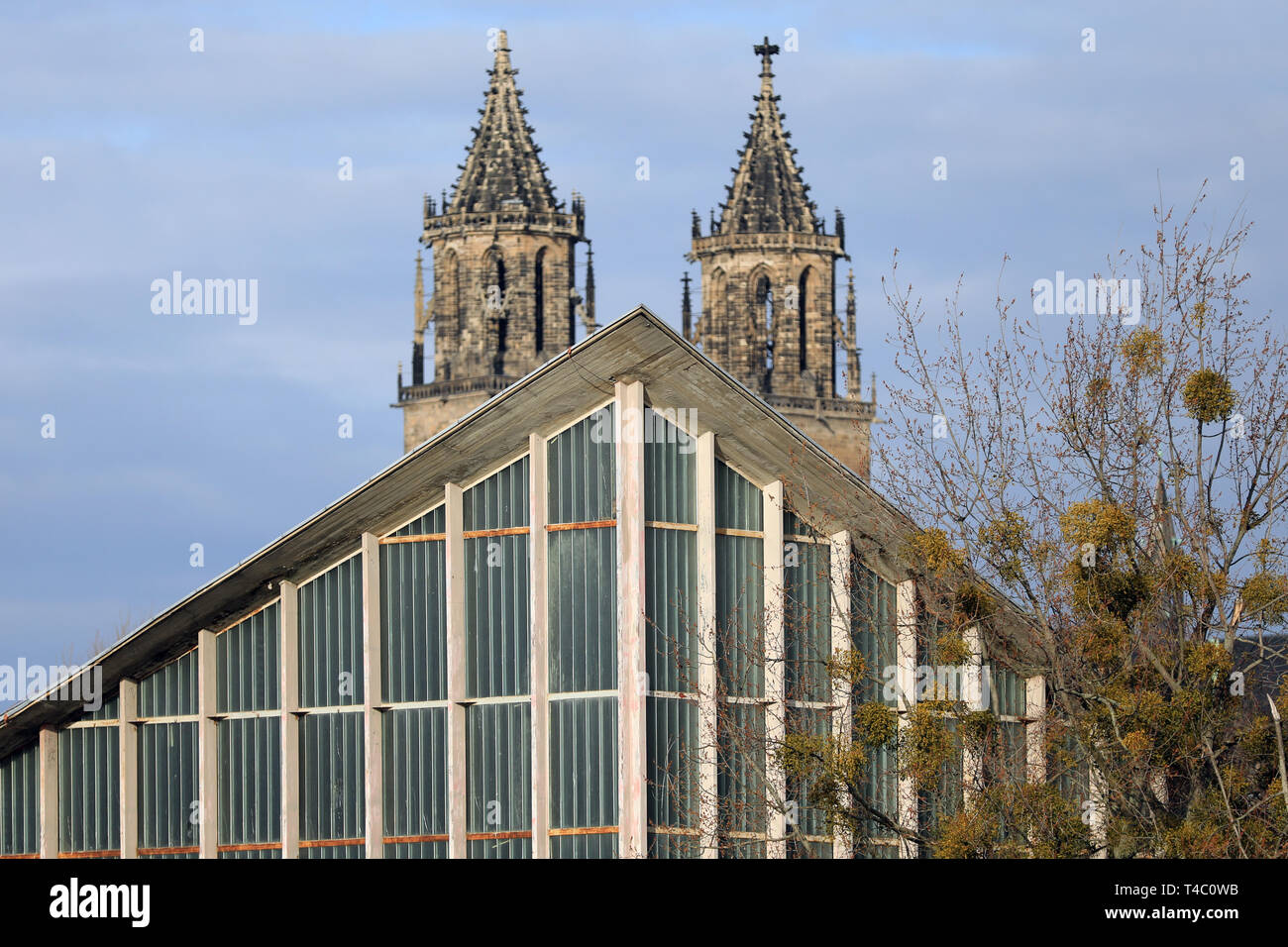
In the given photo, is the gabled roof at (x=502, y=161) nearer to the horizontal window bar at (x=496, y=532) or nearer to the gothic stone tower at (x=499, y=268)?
the gothic stone tower at (x=499, y=268)

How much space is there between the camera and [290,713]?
28.2m

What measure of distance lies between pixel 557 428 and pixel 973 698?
6246 mm

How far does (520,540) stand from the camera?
88.7 feet

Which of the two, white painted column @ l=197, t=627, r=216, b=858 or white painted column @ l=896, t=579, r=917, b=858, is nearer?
white painted column @ l=896, t=579, r=917, b=858

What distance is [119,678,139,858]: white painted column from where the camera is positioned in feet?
95.7

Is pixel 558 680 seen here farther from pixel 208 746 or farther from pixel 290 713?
pixel 208 746

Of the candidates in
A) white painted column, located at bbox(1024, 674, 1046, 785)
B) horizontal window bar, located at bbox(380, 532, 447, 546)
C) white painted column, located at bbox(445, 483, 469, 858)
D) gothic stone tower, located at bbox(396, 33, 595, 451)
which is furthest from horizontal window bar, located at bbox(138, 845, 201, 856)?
gothic stone tower, located at bbox(396, 33, 595, 451)

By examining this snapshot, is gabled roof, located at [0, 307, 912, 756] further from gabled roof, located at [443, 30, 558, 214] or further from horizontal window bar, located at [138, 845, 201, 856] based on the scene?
gabled roof, located at [443, 30, 558, 214]

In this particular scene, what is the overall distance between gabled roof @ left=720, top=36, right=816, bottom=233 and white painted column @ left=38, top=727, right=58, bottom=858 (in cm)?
7061
